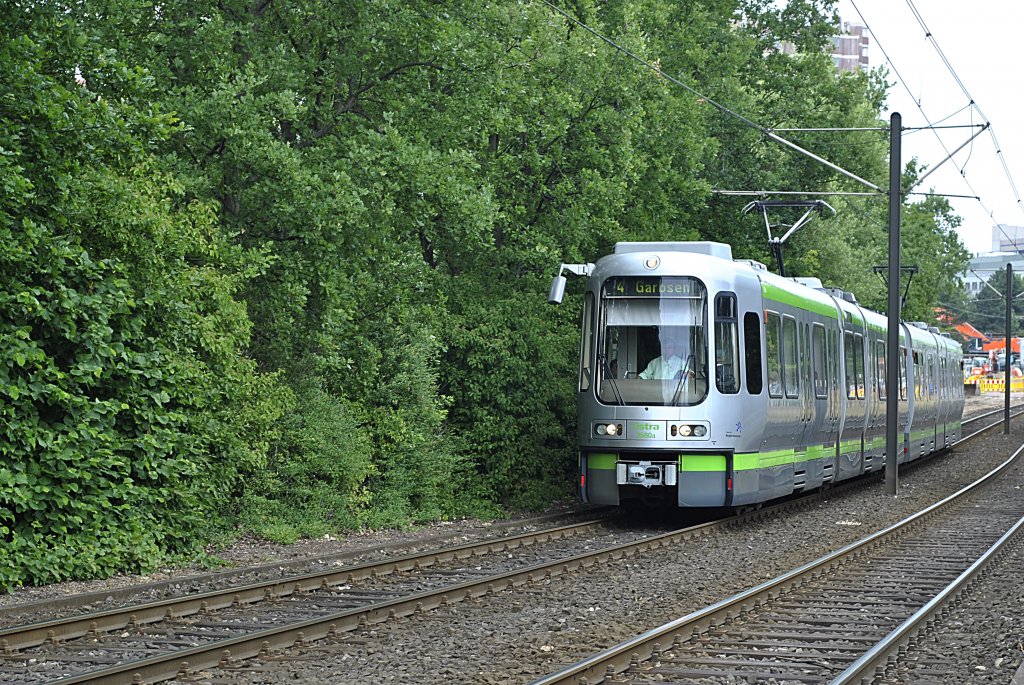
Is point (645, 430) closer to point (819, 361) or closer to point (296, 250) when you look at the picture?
point (296, 250)

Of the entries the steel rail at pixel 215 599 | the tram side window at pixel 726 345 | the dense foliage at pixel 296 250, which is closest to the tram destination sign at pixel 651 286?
the tram side window at pixel 726 345

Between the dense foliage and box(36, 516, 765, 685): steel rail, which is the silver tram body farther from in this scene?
box(36, 516, 765, 685): steel rail

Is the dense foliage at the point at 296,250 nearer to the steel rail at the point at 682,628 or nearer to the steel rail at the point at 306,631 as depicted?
the steel rail at the point at 306,631

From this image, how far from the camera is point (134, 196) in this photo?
13.6 m

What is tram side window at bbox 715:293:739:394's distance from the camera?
59.0 ft

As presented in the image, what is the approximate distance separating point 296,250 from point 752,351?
6.08 m

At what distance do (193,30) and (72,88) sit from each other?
4004 mm

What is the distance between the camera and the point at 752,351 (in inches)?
731

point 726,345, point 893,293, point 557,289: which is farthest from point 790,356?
point 893,293

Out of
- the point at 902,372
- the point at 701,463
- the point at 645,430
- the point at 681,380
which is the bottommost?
the point at 701,463

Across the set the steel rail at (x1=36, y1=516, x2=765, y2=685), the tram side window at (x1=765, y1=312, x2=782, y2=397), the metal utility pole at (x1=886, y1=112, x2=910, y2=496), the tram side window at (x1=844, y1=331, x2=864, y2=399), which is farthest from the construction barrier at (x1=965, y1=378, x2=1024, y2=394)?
the steel rail at (x1=36, y1=516, x2=765, y2=685)

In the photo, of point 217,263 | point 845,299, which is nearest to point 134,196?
point 217,263

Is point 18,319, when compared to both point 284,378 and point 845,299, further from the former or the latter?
point 845,299

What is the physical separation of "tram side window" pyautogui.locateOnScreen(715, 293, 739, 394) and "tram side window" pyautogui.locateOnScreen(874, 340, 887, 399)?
10232 millimetres
